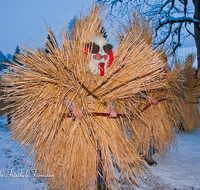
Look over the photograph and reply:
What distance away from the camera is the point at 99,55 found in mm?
1137

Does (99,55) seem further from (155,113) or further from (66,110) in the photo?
(155,113)

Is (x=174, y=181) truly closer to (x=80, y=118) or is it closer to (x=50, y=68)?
(x=80, y=118)

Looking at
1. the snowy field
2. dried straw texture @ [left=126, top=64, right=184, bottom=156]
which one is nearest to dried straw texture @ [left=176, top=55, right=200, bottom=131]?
the snowy field

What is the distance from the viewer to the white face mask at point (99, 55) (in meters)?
1.12

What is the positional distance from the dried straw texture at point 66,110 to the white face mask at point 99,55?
5cm

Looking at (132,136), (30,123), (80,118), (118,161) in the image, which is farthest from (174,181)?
(30,123)

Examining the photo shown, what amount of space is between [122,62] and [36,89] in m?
0.67

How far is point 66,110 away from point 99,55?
0.48 metres

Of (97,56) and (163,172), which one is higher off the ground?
(97,56)

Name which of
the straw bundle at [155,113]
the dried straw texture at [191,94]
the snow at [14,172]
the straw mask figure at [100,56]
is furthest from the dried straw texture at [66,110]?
the dried straw texture at [191,94]

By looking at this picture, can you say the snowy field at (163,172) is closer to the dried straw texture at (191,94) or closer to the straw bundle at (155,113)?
the straw bundle at (155,113)

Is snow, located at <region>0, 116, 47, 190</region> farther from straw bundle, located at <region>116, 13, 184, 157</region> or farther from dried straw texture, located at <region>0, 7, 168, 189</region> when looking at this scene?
straw bundle, located at <region>116, 13, 184, 157</region>

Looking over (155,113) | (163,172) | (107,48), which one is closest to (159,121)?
(155,113)

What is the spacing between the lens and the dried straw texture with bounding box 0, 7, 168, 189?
3.36 feet
